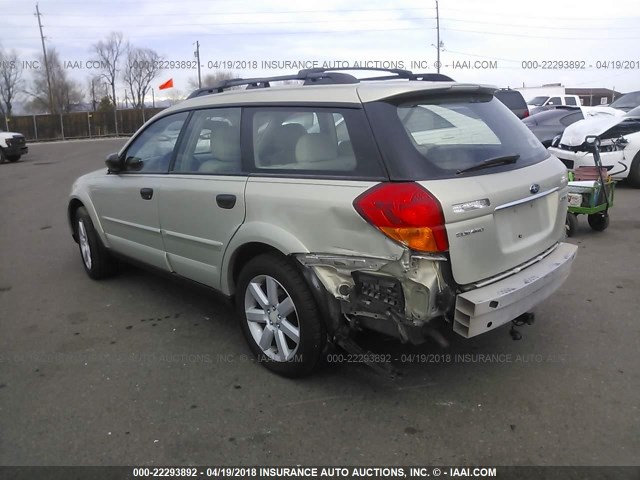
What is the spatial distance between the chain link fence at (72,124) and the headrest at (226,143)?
4522cm

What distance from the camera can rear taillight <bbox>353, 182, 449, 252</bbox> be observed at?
2666 mm

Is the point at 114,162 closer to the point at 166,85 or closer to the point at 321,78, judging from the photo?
the point at 321,78

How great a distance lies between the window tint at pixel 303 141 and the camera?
306 centimetres

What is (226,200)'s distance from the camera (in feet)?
11.5

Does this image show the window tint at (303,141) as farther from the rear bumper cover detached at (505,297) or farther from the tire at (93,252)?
the tire at (93,252)

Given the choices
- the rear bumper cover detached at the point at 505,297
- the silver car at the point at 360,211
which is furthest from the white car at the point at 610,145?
the silver car at the point at 360,211

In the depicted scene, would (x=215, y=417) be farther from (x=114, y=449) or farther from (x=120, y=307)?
(x=120, y=307)

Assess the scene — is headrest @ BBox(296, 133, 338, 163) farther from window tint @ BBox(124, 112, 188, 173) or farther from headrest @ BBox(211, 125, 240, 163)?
window tint @ BBox(124, 112, 188, 173)

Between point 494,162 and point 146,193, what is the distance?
2.64 meters

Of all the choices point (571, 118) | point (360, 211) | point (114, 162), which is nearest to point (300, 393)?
point (360, 211)

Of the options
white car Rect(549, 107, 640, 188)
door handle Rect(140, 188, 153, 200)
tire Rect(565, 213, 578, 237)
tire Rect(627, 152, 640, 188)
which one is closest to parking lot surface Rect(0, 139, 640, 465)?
door handle Rect(140, 188, 153, 200)

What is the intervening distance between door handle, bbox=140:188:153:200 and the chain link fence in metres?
44.5

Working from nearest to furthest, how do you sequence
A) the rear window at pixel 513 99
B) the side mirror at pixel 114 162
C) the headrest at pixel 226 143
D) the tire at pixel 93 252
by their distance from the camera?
1. the headrest at pixel 226 143
2. the side mirror at pixel 114 162
3. the tire at pixel 93 252
4. the rear window at pixel 513 99

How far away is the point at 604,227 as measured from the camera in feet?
22.1
